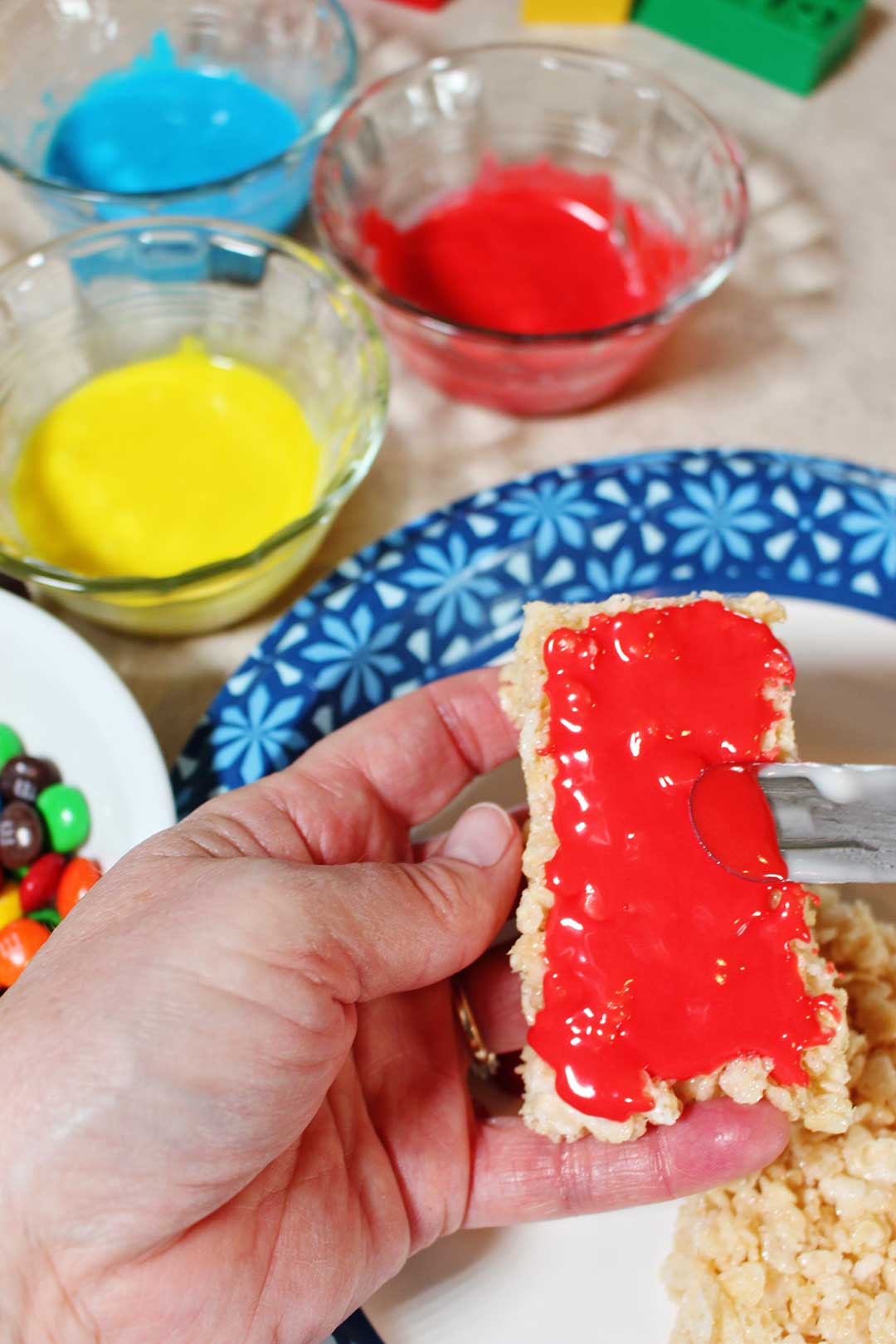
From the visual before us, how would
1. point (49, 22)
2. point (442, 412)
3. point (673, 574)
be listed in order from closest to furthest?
point (673, 574) < point (442, 412) < point (49, 22)

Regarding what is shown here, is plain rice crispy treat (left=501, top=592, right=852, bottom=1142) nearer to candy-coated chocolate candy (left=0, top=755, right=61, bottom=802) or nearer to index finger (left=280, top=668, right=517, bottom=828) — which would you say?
index finger (left=280, top=668, right=517, bottom=828)

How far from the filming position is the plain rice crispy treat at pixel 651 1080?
1065 millimetres

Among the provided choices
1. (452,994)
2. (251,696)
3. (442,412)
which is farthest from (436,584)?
(452,994)

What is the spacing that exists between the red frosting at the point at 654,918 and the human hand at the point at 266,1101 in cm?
13

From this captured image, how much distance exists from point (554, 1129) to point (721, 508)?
870 millimetres

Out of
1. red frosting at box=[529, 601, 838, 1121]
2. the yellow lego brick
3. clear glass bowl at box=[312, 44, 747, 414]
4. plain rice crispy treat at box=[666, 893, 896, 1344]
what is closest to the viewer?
red frosting at box=[529, 601, 838, 1121]

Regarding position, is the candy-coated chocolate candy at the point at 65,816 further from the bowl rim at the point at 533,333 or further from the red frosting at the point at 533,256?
the red frosting at the point at 533,256

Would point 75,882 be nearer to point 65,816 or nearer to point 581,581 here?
point 65,816

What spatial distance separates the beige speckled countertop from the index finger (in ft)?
1.08

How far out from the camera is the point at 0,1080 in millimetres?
942

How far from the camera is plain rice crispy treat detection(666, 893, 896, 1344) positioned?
117 centimetres

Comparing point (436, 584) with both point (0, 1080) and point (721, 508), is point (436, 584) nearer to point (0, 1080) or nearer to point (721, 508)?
point (721, 508)

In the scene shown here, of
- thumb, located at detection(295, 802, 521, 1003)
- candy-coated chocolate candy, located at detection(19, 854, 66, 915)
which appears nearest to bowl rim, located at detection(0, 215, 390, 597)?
candy-coated chocolate candy, located at detection(19, 854, 66, 915)

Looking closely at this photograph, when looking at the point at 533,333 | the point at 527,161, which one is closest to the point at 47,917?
the point at 533,333
